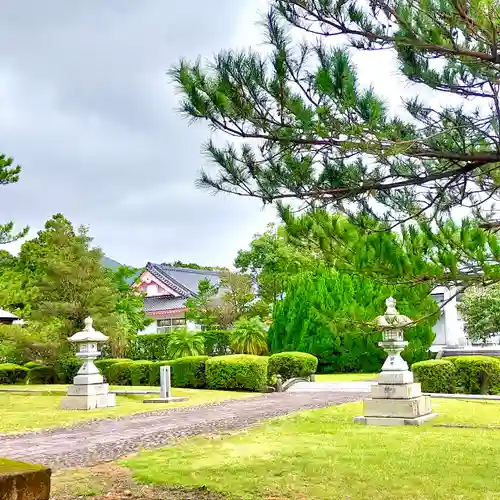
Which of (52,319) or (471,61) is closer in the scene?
(471,61)

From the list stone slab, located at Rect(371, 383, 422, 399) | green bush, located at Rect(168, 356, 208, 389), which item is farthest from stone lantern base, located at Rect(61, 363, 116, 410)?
stone slab, located at Rect(371, 383, 422, 399)

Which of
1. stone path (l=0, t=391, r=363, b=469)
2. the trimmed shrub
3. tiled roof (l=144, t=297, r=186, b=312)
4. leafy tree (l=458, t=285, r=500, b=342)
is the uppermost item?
tiled roof (l=144, t=297, r=186, b=312)

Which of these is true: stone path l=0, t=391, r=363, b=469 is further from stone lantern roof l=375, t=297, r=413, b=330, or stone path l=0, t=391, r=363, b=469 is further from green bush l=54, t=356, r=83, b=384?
green bush l=54, t=356, r=83, b=384

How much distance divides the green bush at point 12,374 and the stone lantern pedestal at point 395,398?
15850 mm

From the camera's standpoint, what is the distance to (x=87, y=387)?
13203 millimetres

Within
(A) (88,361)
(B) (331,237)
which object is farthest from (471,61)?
(A) (88,361)

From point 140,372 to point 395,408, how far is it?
37.2 ft

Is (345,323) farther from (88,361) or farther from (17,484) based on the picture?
(88,361)

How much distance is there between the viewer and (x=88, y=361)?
13930mm

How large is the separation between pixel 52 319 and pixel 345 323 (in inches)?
612

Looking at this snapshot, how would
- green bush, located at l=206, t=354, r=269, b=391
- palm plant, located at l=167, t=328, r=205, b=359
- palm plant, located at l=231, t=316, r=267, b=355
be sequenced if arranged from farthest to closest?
palm plant, located at l=231, t=316, r=267, b=355 → palm plant, located at l=167, t=328, r=205, b=359 → green bush, located at l=206, t=354, r=269, b=391

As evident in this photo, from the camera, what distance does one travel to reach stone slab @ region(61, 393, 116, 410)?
1304 centimetres

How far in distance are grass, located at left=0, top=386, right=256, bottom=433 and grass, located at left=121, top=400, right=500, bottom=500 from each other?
3.83m

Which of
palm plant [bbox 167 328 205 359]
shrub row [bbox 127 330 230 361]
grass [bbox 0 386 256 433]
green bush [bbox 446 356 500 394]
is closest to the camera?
grass [bbox 0 386 256 433]
